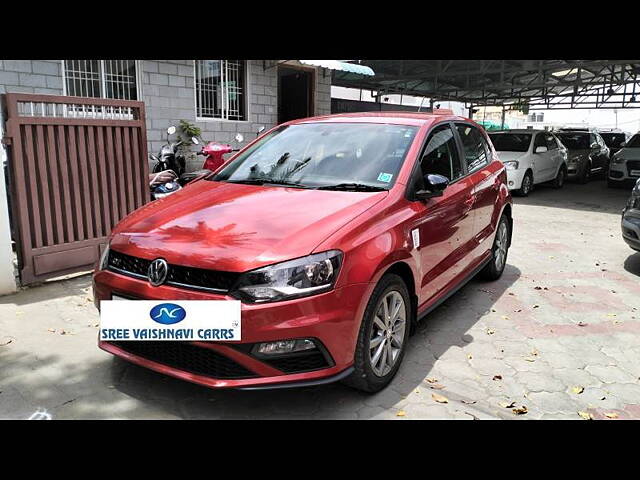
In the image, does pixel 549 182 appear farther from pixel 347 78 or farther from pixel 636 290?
pixel 636 290

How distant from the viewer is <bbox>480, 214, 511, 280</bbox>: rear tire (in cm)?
546

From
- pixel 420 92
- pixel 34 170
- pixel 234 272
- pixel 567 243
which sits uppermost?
pixel 420 92

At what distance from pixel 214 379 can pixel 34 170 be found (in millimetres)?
3326

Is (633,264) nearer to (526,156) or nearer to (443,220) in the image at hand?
(443,220)

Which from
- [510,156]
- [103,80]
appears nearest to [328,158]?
[103,80]

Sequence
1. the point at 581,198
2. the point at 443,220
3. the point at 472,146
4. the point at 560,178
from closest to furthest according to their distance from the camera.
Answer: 1. the point at 443,220
2. the point at 472,146
3. the point at 581,198
4. the point at 560,178

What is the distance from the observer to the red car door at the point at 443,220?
357 centimetres

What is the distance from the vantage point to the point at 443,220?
383cm

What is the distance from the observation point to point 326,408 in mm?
3025

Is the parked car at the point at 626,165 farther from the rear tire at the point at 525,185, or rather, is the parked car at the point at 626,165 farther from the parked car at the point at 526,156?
the rear tire at the point at 525,185

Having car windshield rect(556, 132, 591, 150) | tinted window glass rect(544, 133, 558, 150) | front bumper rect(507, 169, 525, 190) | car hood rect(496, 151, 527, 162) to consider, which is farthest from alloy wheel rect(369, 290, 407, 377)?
car windshield rect(556, 132, 591, 150)

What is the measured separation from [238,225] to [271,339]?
2.37 feet

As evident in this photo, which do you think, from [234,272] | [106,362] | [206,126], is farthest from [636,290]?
[206,126]

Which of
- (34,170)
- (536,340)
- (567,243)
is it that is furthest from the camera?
(567,243)
